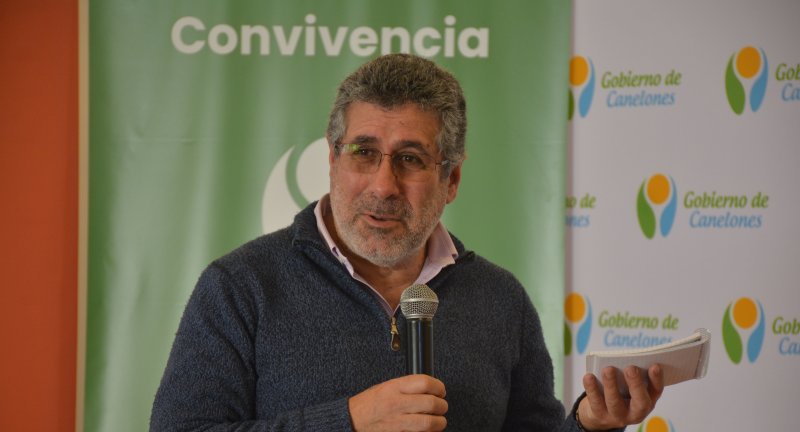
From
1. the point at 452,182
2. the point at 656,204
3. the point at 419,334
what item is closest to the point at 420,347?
the point at 419,334

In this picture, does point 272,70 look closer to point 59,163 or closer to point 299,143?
point 299,143

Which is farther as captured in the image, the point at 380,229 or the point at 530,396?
the point at 530,396

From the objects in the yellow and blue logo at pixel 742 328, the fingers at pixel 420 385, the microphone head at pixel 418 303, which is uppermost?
the microphone head at pixel 418 303

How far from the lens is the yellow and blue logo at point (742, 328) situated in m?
3.76

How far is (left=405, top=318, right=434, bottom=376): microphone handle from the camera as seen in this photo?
1632 millimetres

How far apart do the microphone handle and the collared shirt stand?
367 millimetres

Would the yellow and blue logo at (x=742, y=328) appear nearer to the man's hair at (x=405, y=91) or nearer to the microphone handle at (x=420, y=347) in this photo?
the man's hair at (x=405, y=91)

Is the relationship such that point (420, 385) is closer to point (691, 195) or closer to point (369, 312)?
point (369, 312)

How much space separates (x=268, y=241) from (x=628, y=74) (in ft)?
7.70

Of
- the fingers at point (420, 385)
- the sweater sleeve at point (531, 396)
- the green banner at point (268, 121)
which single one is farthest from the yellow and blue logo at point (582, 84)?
the fingers at point (420, 385)

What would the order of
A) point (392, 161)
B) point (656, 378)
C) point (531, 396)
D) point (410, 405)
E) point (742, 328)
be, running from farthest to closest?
point (742, 328) < point (531, 396) < point (392, 161) < point (656, 378) < point (410, 405)

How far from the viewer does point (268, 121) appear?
3775 millimetres

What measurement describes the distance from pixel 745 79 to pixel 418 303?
8.98ft

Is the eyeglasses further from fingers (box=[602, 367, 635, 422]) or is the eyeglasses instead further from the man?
fingers (box=[602, 367, 635, 422])
